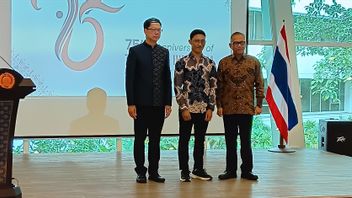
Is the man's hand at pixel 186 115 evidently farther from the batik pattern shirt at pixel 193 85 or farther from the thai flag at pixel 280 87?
the thai flag at pixel 280 87

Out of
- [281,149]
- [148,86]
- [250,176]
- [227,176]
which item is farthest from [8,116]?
[281,149]

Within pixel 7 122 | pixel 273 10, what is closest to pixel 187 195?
pixel 7 122

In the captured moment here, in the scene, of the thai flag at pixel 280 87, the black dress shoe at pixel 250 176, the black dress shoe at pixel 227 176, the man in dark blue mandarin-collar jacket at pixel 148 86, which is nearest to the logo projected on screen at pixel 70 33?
the man in dark blue mandarin-collar jacket at pixel 148 86

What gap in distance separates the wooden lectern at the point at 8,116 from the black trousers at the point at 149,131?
1426 millimetres

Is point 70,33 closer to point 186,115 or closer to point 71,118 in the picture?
point 71,118

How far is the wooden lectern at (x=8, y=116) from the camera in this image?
2861 mm

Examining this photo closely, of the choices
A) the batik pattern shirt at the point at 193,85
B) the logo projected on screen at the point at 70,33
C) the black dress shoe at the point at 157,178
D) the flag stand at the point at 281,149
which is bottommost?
the black dress shoe at the point at 157,178

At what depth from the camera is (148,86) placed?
4.16 meters

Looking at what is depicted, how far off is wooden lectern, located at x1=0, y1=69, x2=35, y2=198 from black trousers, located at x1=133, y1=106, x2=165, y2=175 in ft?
4.68

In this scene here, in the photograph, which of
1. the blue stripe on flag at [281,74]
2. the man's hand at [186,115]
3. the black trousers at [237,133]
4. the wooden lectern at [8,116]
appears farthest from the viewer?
the blue stripe on flag at [281,74]

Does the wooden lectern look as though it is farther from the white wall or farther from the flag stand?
the flag stand

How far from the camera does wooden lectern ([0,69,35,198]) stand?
2861 millimetres

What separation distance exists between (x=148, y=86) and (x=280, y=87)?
2.74 metres

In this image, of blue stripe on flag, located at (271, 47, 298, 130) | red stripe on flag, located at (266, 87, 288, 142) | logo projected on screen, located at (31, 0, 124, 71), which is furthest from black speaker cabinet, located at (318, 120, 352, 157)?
logo projected on screen, located at (31, 0, 124, 71)
